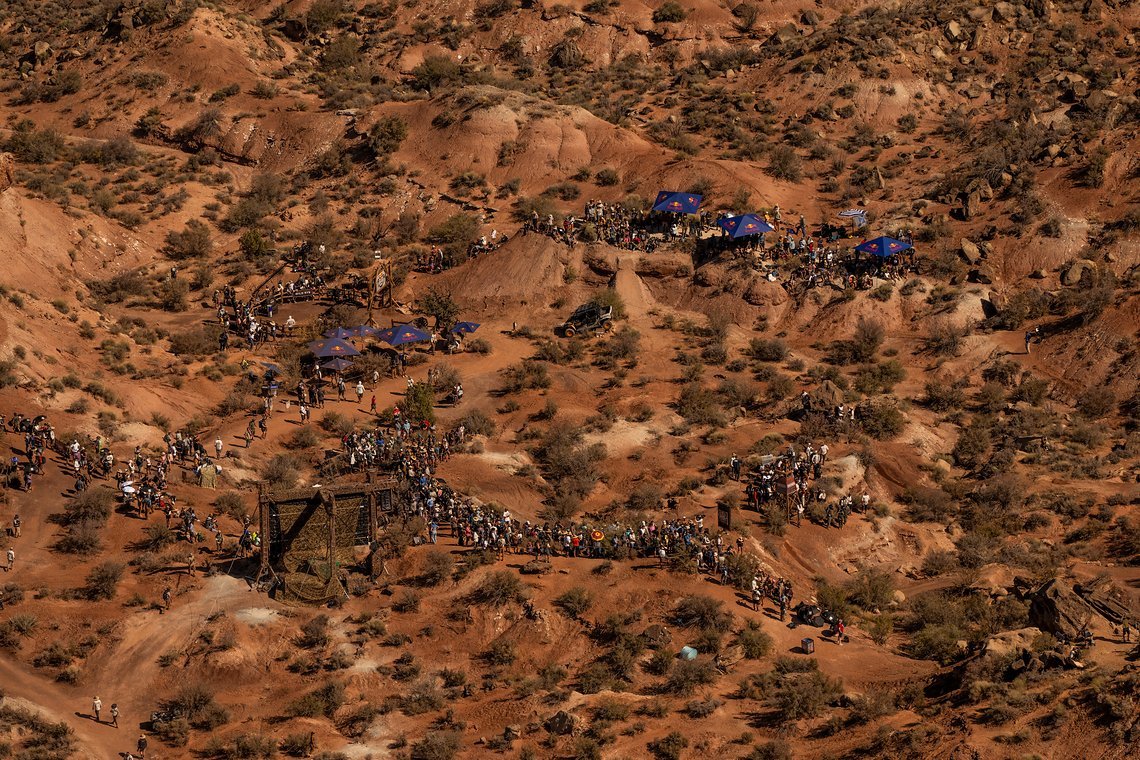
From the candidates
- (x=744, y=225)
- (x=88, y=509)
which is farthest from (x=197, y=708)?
(x=744, y=225)

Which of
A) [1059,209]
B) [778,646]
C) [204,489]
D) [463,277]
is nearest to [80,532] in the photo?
[204,489]

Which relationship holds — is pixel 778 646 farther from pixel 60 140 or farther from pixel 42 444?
pixel 60 140

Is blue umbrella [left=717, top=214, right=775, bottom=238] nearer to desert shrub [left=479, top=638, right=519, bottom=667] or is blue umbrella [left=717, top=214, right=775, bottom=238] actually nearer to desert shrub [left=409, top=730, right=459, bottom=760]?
desert shrub [left=479, top=638, right=519, bottom=667]

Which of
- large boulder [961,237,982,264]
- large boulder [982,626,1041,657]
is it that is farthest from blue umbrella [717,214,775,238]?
large boulder [982,626,1041,657]

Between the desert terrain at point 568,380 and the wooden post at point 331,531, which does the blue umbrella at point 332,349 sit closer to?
the desert terrain at point 568,380

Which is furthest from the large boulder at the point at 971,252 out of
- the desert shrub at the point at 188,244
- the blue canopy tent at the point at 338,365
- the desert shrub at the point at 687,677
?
the desert shrub at the point at 188,244

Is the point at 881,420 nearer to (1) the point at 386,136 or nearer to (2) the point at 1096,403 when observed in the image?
(2) the point at 1096,403
